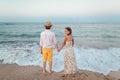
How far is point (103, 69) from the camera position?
10109 mm

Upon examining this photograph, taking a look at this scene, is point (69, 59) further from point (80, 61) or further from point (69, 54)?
point (80, 61)

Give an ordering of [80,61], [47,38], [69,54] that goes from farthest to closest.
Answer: [80,61]
[47,38]
[69,54]

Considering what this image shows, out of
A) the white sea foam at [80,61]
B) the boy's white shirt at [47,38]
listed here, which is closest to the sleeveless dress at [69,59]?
the boy's white shirt at [47,38]

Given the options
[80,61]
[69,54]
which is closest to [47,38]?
[69,54]

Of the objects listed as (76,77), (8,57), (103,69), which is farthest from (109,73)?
(8,57)

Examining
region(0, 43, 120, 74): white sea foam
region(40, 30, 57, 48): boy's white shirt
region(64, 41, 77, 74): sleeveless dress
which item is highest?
region(40, 30, 57, 48): boy's white shirt

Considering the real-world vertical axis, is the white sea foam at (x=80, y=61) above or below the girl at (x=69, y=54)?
below

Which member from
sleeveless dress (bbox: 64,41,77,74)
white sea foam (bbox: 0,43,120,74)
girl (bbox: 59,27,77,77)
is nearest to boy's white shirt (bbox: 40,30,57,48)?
girl (bbox: 59,27,77,77)

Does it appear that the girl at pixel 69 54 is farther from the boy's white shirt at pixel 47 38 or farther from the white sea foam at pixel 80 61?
the white sea foam at pixel 80 61

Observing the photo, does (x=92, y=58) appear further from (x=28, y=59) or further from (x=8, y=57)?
(x=8, y=57)

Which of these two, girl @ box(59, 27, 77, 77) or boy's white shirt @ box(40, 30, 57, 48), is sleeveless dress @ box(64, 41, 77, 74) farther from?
boy's white shirt @ box(40, 30, 57, 48)

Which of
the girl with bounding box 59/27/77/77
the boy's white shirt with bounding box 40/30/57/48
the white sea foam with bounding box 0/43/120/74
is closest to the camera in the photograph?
the girl with bounding box 59/27/77/77

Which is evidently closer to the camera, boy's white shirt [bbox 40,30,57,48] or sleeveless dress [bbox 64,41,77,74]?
sleeveless dress [bbox 64,41,77,74]

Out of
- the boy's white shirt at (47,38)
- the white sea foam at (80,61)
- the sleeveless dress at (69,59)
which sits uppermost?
the boy's white shirt at (47,38)
